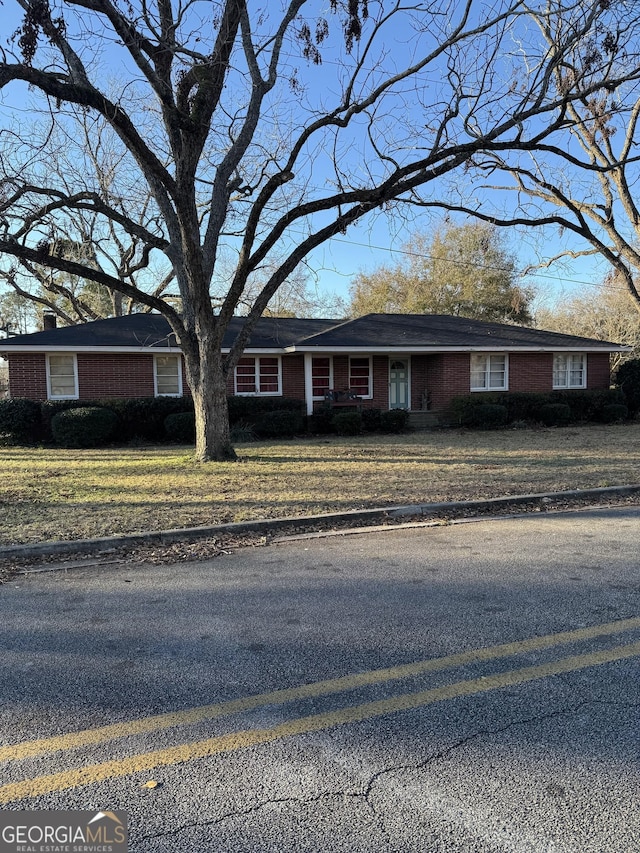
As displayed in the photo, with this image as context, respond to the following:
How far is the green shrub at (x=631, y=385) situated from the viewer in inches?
846

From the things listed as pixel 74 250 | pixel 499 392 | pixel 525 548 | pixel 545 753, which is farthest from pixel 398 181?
pixel 74 250

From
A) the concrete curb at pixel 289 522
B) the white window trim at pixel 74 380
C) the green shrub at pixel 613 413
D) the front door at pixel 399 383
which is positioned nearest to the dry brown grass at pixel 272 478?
the concrete curb at pixel 289 522

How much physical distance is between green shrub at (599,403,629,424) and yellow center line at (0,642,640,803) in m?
18.9

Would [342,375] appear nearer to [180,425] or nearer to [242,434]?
[242,434]

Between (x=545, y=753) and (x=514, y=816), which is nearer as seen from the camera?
(x=514, y=816)

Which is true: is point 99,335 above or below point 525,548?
above

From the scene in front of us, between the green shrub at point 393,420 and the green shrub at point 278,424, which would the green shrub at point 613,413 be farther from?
the green shrub at point 278,424

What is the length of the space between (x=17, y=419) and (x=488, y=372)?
15971mm

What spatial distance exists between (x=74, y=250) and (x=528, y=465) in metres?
21.3

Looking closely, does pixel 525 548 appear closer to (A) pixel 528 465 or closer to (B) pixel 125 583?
(B) pixel 125 583

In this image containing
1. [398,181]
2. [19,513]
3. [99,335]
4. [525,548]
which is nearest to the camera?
[525,548]

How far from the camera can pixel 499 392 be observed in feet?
70.3

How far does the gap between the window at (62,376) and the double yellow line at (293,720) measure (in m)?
16.5

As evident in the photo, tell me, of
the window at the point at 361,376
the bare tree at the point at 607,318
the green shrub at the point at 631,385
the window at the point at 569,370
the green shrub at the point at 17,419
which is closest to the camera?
the green shrub at the point at 17,419
